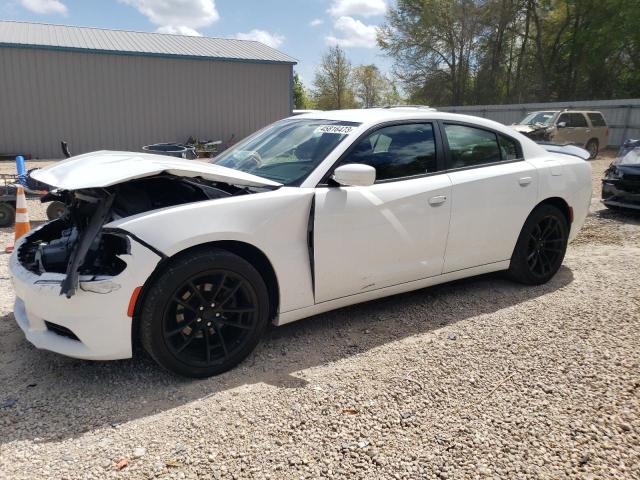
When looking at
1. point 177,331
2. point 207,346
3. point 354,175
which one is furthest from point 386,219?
point 177,331

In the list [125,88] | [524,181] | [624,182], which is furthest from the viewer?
[125,88]

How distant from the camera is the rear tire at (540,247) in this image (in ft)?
14.7

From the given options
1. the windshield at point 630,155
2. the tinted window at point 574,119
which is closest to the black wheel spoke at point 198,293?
the windshield at point 630,155

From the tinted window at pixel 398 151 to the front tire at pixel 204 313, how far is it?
3.67ft

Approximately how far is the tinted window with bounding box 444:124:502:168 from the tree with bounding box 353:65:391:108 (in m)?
46.5

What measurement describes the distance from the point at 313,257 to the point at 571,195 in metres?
2.87

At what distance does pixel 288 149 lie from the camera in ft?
12.5

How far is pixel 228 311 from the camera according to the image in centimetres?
302

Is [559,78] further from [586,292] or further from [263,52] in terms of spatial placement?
[586,292]

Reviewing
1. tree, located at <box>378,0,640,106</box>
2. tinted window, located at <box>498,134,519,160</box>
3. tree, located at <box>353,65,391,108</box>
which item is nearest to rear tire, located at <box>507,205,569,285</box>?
tinted window, located at <box>498,134,519,160</box>

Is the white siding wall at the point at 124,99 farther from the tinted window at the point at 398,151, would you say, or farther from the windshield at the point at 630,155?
the tinted window at the point at 398,151

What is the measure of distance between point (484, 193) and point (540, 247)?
1.00 meters

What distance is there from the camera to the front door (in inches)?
131

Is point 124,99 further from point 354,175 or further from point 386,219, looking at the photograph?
point 354,175
